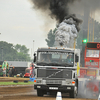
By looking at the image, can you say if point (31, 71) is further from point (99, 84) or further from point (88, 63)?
point (99, 84)

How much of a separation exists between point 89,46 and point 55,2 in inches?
466

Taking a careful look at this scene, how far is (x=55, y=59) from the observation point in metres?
17.7

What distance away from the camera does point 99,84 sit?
26094mm

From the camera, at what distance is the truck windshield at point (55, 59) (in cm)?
1752

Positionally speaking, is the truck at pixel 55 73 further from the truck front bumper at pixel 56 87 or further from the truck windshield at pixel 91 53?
the truck windshield at pixel 91 53

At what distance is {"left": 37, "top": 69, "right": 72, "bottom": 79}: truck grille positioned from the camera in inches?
685

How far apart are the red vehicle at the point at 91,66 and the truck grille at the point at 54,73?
7711 mm

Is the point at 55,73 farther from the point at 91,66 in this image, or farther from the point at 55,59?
the point at 91,66

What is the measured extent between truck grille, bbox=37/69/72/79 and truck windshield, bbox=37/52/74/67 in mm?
319

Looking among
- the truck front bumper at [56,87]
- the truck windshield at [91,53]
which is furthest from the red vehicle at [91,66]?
the truck front bumper at [56,87]

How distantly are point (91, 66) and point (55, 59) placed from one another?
450 inches

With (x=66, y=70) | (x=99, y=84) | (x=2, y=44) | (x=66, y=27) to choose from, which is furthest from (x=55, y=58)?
(x=2, y=44)

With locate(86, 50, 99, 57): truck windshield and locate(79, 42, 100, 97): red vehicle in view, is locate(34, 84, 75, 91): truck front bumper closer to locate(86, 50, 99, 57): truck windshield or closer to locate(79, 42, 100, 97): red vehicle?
locate(79, 42, 100, 97): red vehicle

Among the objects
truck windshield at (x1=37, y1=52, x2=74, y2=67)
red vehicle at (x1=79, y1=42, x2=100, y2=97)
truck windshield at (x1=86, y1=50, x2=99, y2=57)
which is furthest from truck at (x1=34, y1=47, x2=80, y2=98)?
truck windshield at (x1=86, y1=50, x2=99, y2=57)
